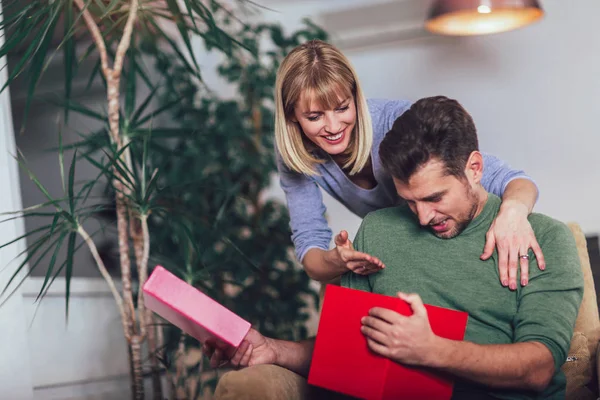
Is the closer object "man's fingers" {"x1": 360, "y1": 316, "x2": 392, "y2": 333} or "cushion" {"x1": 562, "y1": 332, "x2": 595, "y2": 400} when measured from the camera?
"man's fingers" {"x1": 360, "y1": 316, "x2": 392, "y2": 333}

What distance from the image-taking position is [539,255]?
1.40 m

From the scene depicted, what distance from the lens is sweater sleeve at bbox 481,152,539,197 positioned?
5.37ft

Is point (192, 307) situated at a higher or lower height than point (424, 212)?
lower

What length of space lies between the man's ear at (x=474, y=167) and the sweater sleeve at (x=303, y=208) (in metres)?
0.52

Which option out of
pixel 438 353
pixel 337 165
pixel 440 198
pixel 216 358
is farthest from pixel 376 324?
pixel 337 165

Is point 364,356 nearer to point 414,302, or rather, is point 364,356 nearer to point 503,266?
point 414,302

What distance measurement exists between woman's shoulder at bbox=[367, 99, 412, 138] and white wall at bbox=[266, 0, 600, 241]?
64.4 inches

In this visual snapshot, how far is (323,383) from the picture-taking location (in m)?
1.34

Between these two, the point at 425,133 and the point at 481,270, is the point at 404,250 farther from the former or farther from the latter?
the point at 425,133

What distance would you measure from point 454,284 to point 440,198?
0.21 metres

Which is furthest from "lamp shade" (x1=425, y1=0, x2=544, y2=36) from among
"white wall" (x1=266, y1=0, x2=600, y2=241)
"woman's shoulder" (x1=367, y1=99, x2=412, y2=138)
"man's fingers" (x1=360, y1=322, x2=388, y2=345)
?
"man's fingers" (x1=360, y1=322, x2=388, y2=345)

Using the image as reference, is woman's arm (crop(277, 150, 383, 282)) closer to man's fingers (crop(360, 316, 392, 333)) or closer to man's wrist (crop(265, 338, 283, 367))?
man's wrist (crop(265, 338, 283, 367))

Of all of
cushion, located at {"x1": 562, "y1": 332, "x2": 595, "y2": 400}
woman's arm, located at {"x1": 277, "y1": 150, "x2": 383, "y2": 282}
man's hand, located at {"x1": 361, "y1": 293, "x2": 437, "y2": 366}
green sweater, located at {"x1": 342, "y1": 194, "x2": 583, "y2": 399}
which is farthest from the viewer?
woman's arm, located at {"x1": 277, "y1": 150, "x2": 383, "y2": 282}

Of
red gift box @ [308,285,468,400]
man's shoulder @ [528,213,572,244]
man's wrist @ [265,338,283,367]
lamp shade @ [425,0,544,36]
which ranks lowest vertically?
man's wrist @ [265,338,283,367]
